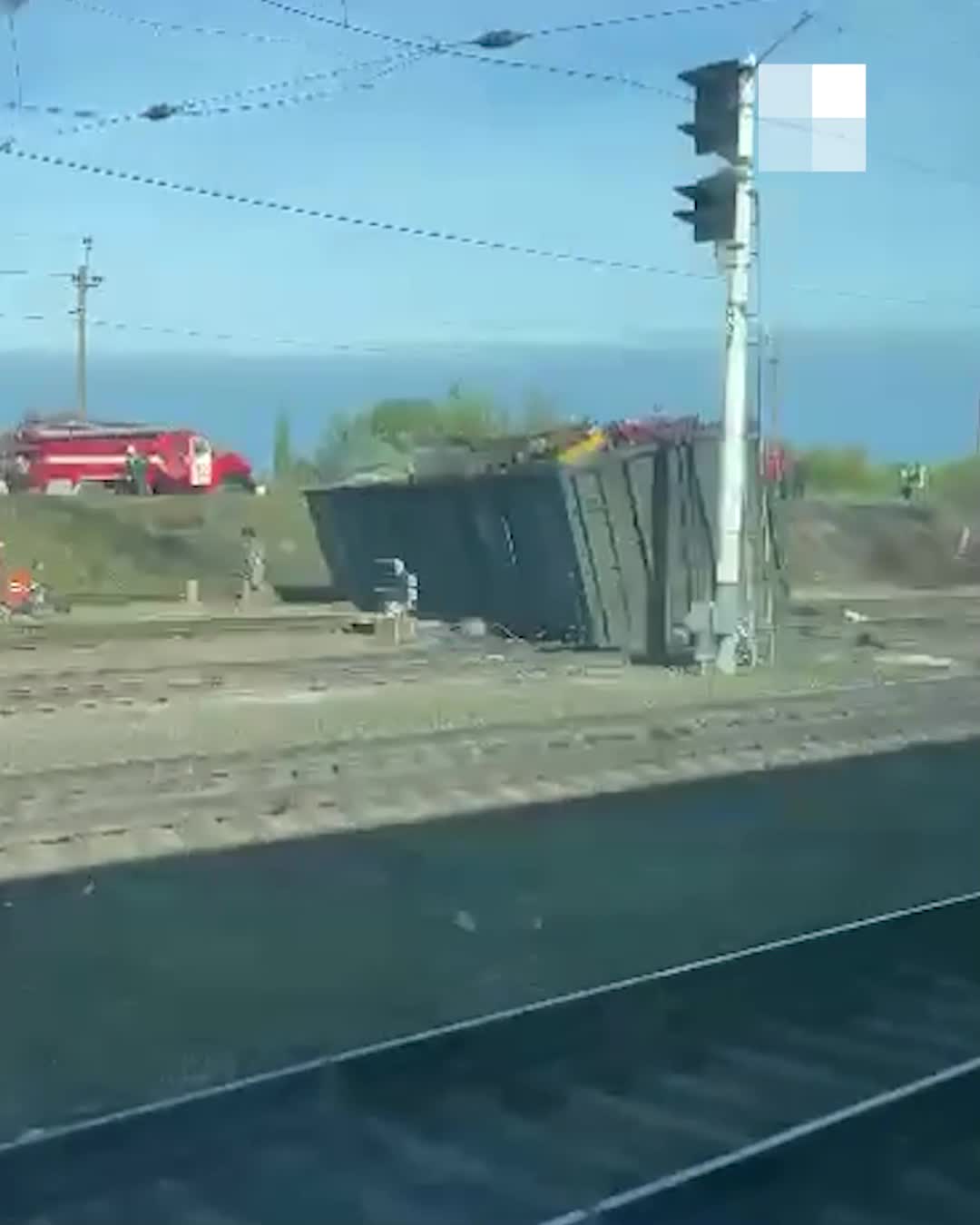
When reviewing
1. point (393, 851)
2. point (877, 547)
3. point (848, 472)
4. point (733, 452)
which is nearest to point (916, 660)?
point (733, 452)

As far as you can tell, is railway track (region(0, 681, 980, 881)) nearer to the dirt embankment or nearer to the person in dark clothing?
the person in dark clothing

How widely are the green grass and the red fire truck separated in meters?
1.93

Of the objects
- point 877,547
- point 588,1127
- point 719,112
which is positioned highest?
point 719,112

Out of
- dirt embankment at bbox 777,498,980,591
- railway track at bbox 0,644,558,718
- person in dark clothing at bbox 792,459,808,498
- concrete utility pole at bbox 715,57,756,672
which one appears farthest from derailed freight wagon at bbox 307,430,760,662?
dirt embankment at bbox 777,498,980,591

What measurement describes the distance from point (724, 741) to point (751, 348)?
8551 millimetres

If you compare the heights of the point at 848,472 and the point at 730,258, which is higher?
the point at 730,258

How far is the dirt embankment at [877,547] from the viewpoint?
5988 centimetres

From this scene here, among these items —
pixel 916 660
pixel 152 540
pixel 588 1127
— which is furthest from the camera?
pixel 152 540

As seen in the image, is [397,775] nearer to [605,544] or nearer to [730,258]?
[730,258]

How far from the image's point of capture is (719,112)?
952 inches

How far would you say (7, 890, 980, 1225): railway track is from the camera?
6.42 meters

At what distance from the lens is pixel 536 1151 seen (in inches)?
281

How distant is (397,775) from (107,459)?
4193 cm

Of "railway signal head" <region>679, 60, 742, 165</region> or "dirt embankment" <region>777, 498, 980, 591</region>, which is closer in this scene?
"railway signal head" <region>679, 60, 742, 165</region>
